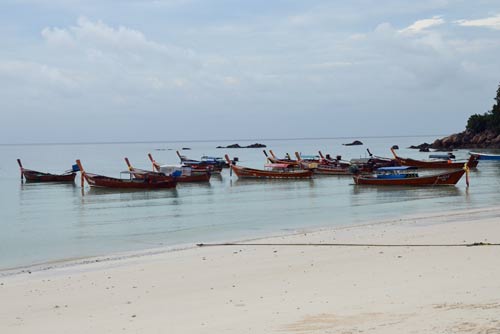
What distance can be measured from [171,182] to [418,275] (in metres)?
36.9

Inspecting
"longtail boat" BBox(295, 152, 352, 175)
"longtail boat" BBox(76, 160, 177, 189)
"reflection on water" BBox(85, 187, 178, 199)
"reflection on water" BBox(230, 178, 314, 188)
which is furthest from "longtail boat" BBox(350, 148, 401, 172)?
"reflection on water" BBox(85, 187, 178, 199)

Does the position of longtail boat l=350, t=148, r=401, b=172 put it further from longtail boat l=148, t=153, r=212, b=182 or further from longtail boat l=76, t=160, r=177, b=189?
longtail boat l=76, t=160, r=177, b=189

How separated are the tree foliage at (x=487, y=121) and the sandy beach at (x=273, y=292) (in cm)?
9607

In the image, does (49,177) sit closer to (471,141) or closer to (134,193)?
(134,193)

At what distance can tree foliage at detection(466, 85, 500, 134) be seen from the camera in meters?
105

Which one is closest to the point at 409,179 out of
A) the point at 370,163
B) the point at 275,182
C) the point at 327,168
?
the point at 275,182

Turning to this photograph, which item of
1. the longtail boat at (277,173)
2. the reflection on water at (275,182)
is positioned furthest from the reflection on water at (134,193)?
the longtail boat at (277,173)

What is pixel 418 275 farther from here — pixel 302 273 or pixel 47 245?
pixel 47 245

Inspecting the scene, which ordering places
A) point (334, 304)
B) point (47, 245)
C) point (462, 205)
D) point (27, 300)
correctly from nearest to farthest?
point (334, 304) → point (27, 300) → point (47, 245) → point (462, 205)

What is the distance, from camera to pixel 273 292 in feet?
32.0

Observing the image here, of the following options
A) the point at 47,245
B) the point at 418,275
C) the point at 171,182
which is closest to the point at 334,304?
the point at 418,275

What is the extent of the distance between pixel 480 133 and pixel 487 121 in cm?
238

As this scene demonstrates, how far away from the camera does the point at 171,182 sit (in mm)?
46281

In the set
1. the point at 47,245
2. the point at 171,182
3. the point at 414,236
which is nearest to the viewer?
the point at 414,236
